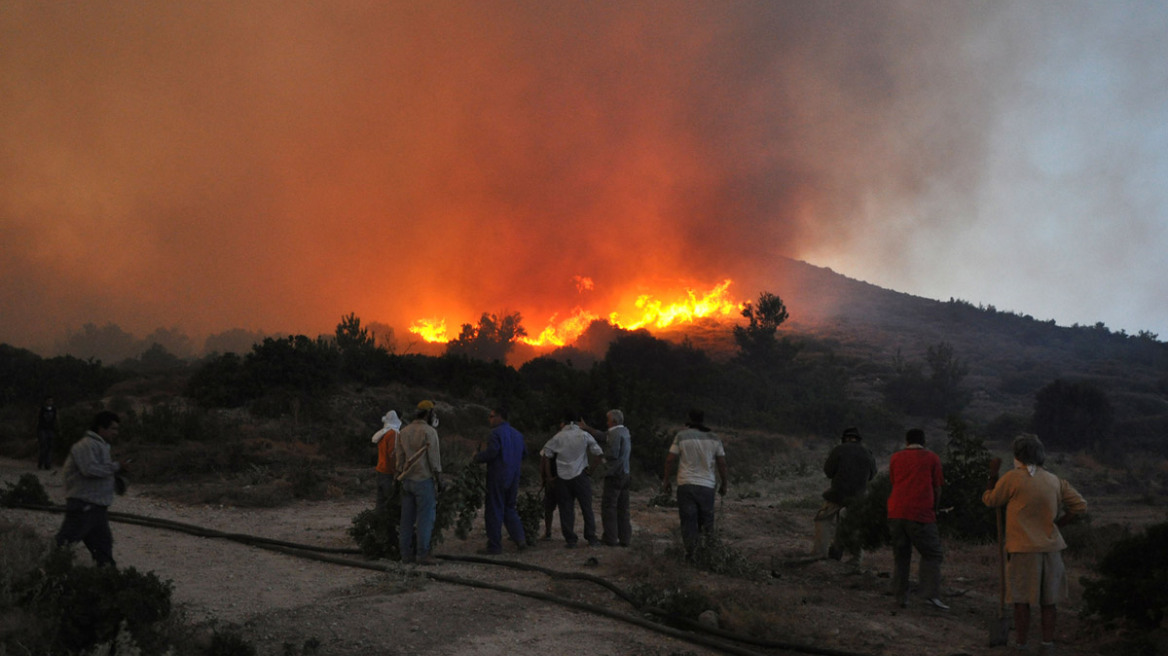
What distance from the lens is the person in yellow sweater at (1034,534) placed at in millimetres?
6750

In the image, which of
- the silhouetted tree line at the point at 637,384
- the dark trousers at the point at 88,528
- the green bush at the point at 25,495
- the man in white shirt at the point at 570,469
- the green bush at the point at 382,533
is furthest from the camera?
the silhouetted tree line at the point at 637,384

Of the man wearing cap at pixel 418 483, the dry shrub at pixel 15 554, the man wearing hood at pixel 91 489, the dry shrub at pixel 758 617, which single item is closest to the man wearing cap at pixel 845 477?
the dry shrub at pixel 758 617

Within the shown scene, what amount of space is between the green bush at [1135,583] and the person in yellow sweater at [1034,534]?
1.95 feet

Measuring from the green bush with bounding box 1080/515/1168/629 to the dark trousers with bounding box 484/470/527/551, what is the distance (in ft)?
21.3

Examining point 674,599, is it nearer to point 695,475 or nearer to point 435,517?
point 695,475

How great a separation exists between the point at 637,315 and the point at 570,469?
64.8m

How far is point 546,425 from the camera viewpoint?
27.9 metres

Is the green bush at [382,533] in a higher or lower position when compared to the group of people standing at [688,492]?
lower

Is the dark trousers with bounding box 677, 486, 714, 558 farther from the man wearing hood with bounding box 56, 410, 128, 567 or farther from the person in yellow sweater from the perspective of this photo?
the man wearing hood with bounding box 56, 410, 128, 567

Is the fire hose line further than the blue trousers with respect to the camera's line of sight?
No

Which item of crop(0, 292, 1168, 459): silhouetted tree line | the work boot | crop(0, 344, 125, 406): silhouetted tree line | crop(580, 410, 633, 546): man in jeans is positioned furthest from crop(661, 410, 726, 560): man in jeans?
crop(0, 344, 125, 406): silhouetted tree line

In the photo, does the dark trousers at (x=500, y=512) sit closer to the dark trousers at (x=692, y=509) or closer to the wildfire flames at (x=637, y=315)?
the dark trousers at (x=692, y=509)

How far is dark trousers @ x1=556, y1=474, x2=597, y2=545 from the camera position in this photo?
1116 cm

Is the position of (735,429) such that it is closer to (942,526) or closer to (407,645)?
(942,526)
